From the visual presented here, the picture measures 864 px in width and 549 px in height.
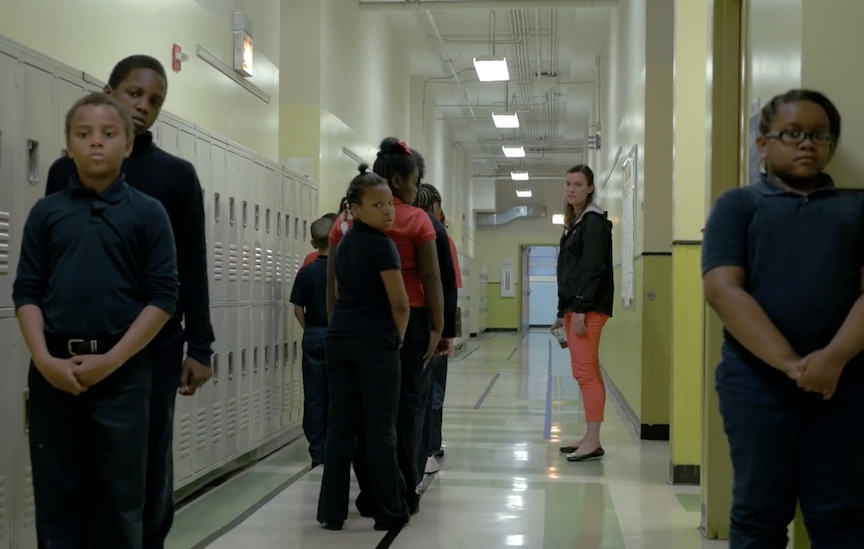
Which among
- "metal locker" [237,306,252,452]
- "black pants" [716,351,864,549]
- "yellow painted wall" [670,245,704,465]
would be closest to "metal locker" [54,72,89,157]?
"metal locker" [237,306,252,452]

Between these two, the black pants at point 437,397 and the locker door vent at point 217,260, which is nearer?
the locker door vent at point 217,260

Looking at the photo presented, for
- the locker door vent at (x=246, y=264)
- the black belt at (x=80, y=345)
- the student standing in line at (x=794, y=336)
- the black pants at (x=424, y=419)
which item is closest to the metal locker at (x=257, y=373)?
the locker door vent at (x=246, y=264)

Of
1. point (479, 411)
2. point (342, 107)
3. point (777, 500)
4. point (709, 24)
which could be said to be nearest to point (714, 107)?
point (709, 24)

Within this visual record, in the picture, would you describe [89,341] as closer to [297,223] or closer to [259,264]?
[259,264]

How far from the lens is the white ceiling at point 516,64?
1141 centimetres

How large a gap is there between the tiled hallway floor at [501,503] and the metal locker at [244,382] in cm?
20

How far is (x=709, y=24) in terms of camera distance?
3451mm

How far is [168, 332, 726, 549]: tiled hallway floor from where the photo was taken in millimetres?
3410

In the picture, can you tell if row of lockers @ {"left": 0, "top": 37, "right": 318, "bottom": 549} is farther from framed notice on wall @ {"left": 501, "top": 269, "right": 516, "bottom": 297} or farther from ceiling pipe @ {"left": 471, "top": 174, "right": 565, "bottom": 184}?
framed notice on wall @ {"left": 501, "top": 269, "right": 516, "bottom": 297}

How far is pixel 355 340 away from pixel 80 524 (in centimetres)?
154

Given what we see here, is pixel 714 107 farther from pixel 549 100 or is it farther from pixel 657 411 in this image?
pixel 549 100

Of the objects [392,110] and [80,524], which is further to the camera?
[392,110]

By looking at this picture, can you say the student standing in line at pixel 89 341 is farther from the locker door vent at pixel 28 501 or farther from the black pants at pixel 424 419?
the black pants at pixel 424 419

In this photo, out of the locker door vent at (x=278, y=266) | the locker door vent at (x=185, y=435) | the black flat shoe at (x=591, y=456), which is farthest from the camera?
the locker door vent at (x=278, y=266)
